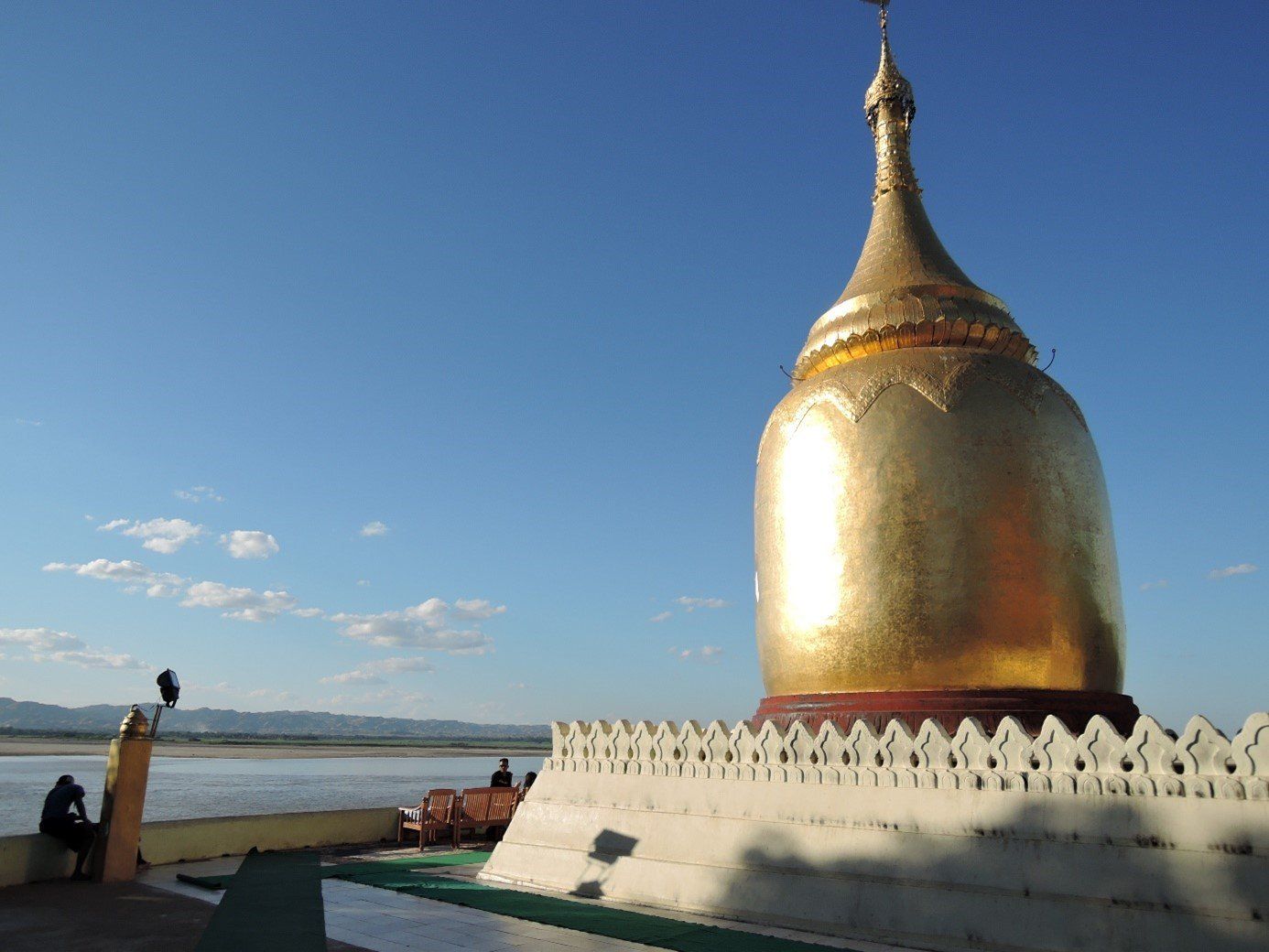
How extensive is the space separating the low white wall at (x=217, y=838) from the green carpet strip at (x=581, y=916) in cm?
284

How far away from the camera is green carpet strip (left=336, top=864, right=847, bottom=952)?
8.05 metres

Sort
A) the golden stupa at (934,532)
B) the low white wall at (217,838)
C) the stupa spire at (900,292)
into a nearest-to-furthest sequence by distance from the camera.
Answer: the low white wall at (217,838), the golden stupa at (934,532), the stupa spire at (900,292)

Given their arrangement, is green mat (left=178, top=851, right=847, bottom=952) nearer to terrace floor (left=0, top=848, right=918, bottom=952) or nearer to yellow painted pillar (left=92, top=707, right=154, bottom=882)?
terrace floor (left=0, top=848, right=918, bottom=952)

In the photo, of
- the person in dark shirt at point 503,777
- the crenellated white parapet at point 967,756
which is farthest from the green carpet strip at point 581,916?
the person in dark shirt at point 503,777

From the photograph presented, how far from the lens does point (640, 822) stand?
10828mm

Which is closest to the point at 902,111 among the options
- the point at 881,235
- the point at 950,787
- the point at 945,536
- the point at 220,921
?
the point at 881,235

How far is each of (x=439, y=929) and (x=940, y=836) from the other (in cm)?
486

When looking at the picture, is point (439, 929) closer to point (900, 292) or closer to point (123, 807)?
point (123, 807)

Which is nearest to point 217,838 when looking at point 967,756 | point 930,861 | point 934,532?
point 930,861

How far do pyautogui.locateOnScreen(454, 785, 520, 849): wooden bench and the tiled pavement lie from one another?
3.98m

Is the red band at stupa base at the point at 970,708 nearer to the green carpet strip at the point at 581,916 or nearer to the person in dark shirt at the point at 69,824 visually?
the green carpet strip at the point at 581,916

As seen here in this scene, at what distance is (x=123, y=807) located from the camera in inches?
437

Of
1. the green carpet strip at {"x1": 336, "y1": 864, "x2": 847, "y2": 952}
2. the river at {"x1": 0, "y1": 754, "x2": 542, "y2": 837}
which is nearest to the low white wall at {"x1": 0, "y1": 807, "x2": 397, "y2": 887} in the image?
the green carpet strip at {"x1": 336, "y1": 864, "x2": 847, "y2": 952}

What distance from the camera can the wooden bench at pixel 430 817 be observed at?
47.1ft
